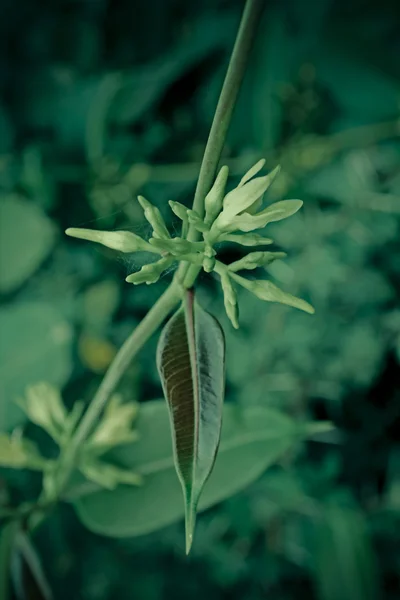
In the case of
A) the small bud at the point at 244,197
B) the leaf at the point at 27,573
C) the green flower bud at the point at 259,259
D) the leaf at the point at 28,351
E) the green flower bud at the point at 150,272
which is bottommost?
the leaf at the point at 27,573

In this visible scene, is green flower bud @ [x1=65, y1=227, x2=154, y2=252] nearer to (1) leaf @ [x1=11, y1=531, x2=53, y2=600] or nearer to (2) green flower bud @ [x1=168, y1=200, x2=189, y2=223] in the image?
(2) green flower bud @ [x1=168, y1=200, x2=189, y2=223]

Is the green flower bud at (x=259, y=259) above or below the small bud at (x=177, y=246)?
below

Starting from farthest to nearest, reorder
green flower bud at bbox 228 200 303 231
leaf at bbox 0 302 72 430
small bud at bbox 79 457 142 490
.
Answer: leaf at bbox 0 302 72 430
small bud at bbox 79 457 142 490
green flower bud at bbox 228 200 303 231

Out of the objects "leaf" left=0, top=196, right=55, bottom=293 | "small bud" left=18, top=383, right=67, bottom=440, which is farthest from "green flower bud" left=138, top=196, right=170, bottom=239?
"leaf" left=0, top=196, right=55, bottom=293

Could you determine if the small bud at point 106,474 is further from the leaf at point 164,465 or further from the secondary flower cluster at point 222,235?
the secondary flower cluster at point 222,235

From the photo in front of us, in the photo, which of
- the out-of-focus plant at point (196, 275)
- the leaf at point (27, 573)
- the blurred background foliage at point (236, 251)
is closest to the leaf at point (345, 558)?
the blurred background foliage at point (236, 251)

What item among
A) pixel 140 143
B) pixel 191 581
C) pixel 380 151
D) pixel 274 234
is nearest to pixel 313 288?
pixel 274 234

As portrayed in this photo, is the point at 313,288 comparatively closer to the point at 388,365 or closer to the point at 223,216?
the point at 388,365

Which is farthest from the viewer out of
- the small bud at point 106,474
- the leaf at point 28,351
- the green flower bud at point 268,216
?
the leaf at point 28,351
